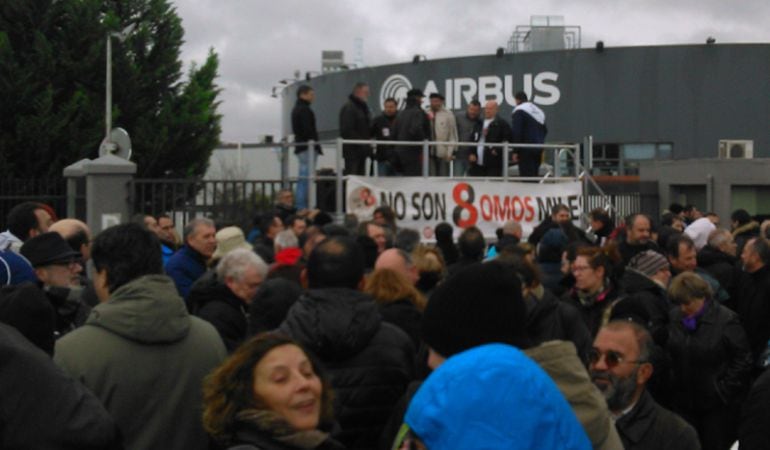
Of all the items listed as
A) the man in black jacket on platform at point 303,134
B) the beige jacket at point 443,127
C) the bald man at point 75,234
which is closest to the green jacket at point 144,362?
the bald man at point 75,234

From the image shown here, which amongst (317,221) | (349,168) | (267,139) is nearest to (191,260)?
(317,221)

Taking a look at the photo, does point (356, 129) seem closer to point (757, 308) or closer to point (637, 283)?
point (757, 308)

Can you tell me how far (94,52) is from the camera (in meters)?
22.5

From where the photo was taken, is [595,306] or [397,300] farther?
[595,306]

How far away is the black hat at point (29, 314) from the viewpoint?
13.4 ft

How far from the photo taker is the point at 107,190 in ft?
52.5

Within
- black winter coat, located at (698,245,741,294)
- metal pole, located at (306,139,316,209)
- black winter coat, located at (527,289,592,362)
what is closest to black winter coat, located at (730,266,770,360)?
black winter coat, located at (698,245,741,294)

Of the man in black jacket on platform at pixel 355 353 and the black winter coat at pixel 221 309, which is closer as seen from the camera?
the man in black jacket on platform at pixel 355 353

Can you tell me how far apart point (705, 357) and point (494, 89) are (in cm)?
3710

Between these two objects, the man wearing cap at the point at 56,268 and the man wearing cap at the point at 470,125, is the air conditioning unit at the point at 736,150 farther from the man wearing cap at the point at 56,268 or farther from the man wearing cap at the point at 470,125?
the man wearing cap at the point at 56,268

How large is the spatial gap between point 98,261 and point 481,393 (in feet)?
8.44

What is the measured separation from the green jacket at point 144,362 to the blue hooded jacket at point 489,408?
2.02 meters

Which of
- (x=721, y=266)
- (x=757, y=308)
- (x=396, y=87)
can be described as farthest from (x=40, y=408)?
(x=396, y=87)

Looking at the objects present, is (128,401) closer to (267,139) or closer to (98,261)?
(98,261)
